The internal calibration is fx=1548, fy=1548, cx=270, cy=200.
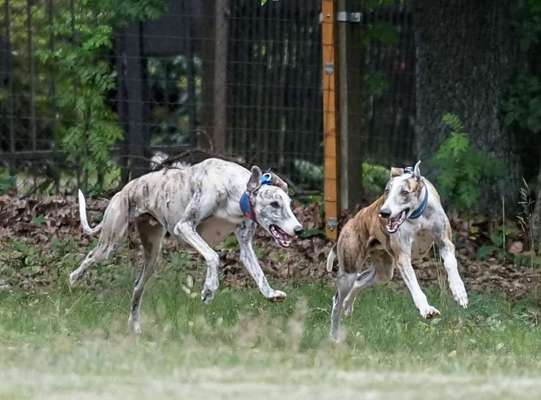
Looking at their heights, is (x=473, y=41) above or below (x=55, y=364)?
above

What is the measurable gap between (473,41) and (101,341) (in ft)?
18.1

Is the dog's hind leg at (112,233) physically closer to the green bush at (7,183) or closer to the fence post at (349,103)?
the fence post at (349,103)

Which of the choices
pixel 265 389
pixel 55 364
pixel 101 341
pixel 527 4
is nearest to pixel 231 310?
pixel 101 341

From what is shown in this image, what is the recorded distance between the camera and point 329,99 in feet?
44.9

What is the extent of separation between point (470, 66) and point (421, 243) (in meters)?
3.77

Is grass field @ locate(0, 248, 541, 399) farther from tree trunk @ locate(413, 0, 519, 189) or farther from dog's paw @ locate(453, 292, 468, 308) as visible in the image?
tree trunk @ locate(413, 0, 519, 189)

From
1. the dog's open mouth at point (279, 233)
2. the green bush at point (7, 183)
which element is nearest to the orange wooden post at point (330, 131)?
the dog's open mouth at point (279, 233)

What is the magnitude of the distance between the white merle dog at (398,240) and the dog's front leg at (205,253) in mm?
844

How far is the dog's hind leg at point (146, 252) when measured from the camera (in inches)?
429

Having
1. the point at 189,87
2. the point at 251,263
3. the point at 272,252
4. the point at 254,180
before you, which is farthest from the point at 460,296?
the point at 189,87

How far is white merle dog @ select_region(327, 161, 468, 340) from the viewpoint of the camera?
33.1ft

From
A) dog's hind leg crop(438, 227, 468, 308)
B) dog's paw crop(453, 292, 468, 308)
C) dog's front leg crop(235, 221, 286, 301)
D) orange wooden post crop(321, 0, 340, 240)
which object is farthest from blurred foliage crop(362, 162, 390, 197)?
dog's paw crop(453, 292, 468, 308)

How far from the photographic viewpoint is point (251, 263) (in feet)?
34.6

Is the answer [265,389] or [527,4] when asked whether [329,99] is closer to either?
[527,4]
